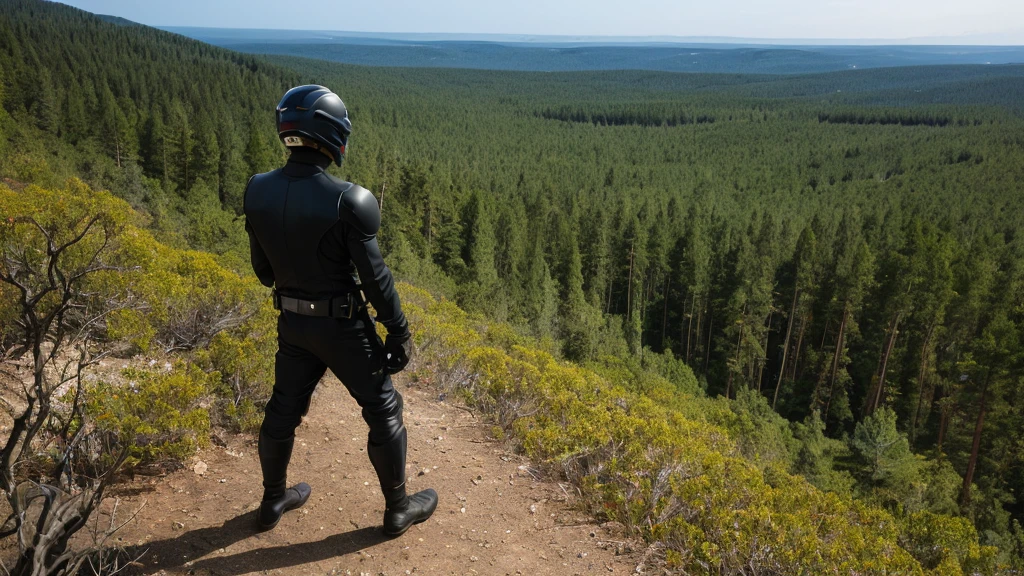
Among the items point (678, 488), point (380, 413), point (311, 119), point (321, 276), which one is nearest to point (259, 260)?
point (321, 276)

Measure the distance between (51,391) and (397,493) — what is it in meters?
2.18

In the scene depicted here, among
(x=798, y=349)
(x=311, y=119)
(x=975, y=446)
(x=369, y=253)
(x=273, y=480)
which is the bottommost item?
(x=798, y=349)

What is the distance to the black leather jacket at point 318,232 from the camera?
352 centimetres

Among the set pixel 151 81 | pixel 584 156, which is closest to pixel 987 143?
pixel 584 156

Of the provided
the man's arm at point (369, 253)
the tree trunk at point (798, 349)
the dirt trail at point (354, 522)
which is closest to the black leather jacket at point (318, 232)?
the man's arm at point (369, 253)

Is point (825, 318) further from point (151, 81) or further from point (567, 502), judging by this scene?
point (151, 81)

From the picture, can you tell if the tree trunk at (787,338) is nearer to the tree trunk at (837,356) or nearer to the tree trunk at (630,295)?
the tree trunk at (837,356)

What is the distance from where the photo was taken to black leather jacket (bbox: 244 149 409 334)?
352cm

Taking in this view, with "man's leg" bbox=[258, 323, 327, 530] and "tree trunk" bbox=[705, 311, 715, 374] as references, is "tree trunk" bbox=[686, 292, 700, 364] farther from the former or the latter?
"man's leg" bbox=[258, 323, 327, 530]

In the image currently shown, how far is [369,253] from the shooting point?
3.56 m

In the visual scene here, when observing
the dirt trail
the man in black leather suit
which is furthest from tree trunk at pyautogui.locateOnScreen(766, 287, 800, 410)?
the man in black leather suit

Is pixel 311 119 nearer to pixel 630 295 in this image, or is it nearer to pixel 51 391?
pixel 51 391

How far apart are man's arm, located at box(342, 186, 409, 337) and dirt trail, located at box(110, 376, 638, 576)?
169 cm

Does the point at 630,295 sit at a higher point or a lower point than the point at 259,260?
lower
